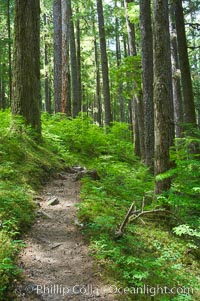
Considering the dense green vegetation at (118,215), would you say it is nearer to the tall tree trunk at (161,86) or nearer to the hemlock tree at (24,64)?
the tall tree trunk at (161,86)

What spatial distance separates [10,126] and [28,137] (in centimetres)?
55

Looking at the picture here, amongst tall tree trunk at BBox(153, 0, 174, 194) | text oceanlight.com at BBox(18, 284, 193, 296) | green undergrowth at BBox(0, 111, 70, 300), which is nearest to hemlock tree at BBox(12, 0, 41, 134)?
green undergrowth at BBox(0, 111, 70, 300)

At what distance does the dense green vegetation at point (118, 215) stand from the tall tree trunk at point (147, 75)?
3.89 ft

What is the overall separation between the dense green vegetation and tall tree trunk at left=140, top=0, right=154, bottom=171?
46.7 inches

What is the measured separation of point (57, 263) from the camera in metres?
4.29

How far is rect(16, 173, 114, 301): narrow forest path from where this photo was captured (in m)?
3.64

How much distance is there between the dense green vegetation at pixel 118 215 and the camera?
4.14 m

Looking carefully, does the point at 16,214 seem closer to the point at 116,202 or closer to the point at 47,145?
the point at 116,202

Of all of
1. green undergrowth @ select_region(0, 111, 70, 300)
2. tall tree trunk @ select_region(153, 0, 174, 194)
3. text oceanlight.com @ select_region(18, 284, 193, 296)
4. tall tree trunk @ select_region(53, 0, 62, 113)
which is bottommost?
text oceanlight.com @ select_region(18, 284, 193, 296)

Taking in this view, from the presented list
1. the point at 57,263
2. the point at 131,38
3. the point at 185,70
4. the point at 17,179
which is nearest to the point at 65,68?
the point at 131,38

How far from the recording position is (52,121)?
41.0ft

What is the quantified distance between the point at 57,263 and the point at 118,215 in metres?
1.76

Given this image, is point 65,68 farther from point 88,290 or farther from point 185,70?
point 88,290

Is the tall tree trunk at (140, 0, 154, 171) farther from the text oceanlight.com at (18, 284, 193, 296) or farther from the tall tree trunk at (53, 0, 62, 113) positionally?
the text oceanlight.com at (18, 284, 193, 296)
